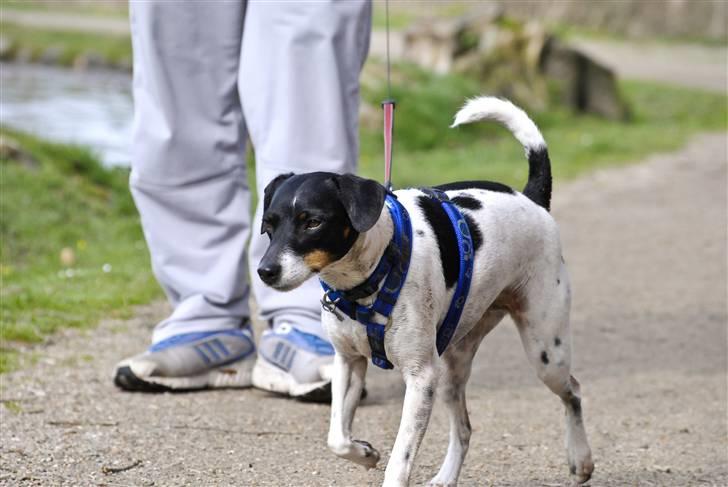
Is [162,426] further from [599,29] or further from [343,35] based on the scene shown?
[599,29]

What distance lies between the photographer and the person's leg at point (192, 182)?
4.11 meters

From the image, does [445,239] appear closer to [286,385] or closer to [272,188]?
[272,188]

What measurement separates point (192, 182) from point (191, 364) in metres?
0.67

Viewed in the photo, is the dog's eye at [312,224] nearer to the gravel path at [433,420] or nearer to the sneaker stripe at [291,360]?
the gravel path at [433,420]

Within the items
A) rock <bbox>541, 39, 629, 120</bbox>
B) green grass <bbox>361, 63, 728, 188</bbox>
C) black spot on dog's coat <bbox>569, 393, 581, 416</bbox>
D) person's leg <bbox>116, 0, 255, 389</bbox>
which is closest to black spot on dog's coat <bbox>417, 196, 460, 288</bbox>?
black spot on dog's coat <bbox>569, 393, 581, 416</bbox>

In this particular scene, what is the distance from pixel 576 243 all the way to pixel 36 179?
11.3 ft

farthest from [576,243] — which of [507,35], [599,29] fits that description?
[599,29]

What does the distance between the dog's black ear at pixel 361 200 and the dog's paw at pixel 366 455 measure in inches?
26.7

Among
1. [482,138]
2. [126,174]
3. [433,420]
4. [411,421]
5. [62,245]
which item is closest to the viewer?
[411,421]

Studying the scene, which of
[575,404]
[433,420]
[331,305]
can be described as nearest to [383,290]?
[331,305]

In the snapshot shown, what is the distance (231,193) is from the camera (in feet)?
14.1

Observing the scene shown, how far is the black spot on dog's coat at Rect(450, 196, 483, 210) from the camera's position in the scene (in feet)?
10.4

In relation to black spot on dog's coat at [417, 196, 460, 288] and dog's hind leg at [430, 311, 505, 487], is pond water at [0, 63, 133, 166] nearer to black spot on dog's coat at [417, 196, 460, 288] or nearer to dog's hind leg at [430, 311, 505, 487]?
dog's hind leg at [430, 311, 505, 487]

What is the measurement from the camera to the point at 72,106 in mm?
12555
